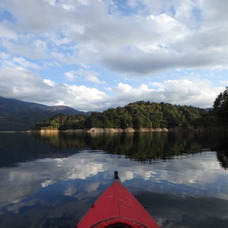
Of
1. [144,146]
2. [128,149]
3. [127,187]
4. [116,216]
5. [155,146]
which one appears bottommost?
[127,187]

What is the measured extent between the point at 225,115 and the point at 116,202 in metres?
109

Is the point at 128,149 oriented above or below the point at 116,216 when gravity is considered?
below

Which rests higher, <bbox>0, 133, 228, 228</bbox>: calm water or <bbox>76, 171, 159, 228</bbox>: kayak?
<bbox>76, 171, 159, 228</bbox>: kayak

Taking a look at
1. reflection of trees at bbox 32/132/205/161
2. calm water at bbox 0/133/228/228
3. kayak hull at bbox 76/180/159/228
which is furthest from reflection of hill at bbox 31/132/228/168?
kayak hull at bbox 76/180/159/228

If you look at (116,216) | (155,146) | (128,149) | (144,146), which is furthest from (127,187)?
(144,146)

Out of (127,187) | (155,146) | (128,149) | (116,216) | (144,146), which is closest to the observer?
(116,216)

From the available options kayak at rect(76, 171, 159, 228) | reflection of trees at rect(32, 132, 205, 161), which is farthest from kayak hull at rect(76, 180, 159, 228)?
reflection of trees at rect(32, 132, 205, 161)

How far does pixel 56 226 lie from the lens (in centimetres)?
1512

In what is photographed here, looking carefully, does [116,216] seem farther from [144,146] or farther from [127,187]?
[144,146]

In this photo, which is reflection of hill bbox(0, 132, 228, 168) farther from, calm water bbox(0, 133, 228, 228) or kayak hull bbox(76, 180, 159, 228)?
kayak hull bbox(76, 180, 159, 228)

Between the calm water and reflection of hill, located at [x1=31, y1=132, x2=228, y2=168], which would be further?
reflection of hill, located at [x1=31, y1=132, x2=228, y2=168]

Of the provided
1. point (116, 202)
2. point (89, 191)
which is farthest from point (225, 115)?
point (116, 202)

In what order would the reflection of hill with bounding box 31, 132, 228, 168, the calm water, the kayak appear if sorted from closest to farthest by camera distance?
the kayak, the calm water, the reflection of hill with bounding box 31, 132, 228, 168

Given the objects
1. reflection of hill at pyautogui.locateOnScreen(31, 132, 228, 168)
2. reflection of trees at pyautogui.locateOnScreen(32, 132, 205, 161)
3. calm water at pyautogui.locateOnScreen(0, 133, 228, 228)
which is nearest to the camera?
calm water at pyautogui.locateOnScreen(0, 133, 228, 228)
